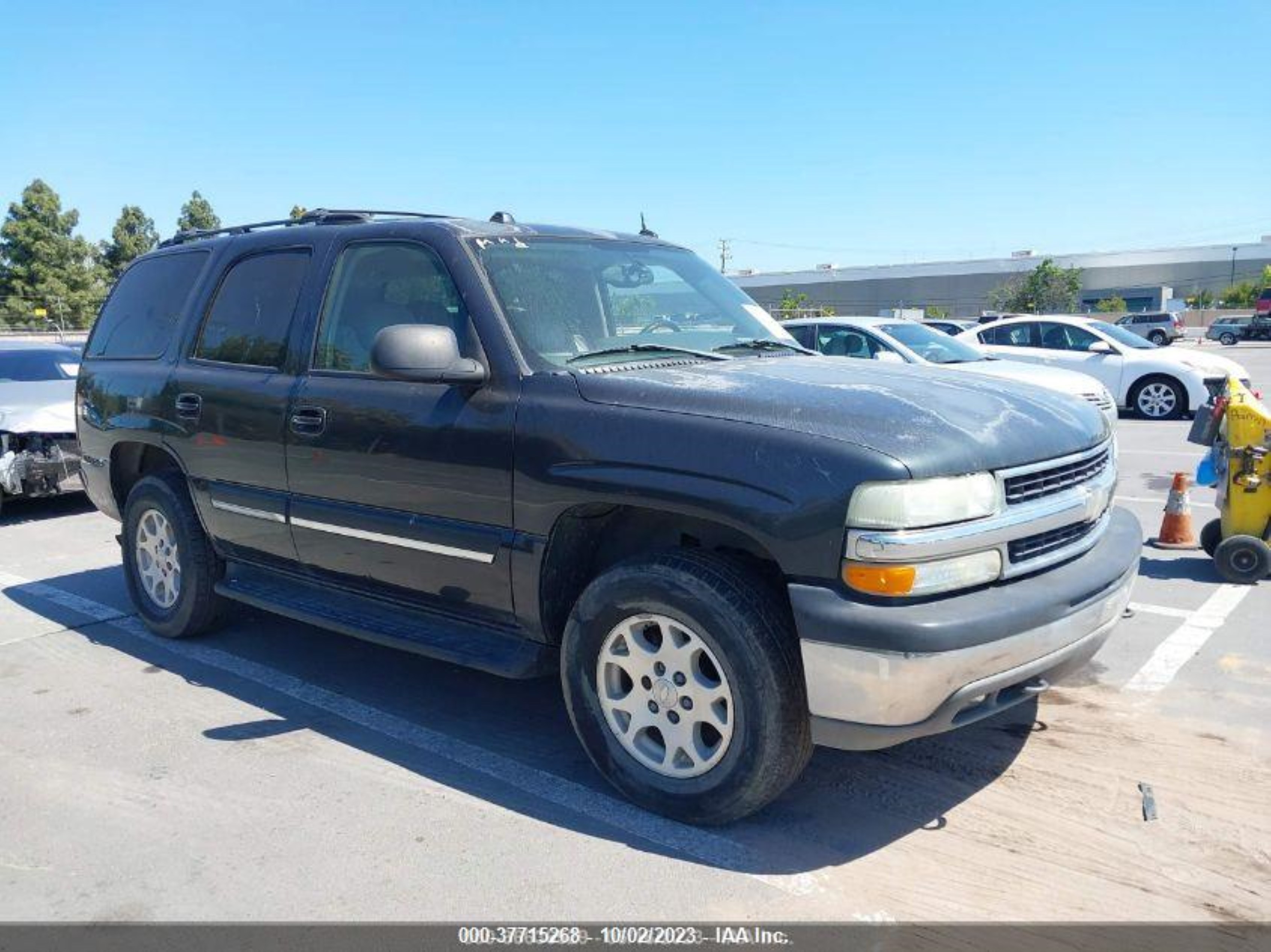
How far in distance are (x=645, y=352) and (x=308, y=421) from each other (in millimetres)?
1495

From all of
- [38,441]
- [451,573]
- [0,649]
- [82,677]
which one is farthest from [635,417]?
[38,441]

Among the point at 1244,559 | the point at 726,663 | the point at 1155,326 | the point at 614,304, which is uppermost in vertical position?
the point at 614,304

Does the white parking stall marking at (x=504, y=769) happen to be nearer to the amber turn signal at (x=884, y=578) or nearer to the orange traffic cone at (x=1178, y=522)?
the amber turn signal at (x=884, y=578)

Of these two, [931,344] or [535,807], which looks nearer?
[535,807]

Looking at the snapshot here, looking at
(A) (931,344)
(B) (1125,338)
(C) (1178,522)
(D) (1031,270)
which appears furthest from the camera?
(D) (1031,270)

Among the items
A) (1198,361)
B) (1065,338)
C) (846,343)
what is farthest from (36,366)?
(1198,361)

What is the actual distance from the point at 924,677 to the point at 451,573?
72.9 inches

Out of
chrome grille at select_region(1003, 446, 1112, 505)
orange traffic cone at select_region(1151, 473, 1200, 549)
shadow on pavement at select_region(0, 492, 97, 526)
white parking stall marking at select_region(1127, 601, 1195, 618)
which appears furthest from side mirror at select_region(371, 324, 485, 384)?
shadow on pavement at select_region(0, 492, 97, 526)

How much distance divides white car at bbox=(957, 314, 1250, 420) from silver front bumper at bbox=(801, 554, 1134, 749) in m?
12.4

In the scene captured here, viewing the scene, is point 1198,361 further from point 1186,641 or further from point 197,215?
point 197,215

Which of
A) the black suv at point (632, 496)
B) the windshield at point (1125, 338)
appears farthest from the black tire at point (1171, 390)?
the black suv at point (632, 496)

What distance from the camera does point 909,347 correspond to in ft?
40.5

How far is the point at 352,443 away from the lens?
13.8 ft

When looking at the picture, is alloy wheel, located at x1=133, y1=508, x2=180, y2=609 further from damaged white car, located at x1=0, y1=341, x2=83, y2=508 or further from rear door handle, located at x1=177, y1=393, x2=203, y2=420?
damaged white car, located at x1=0, y1=341, x2=83, y2=508
